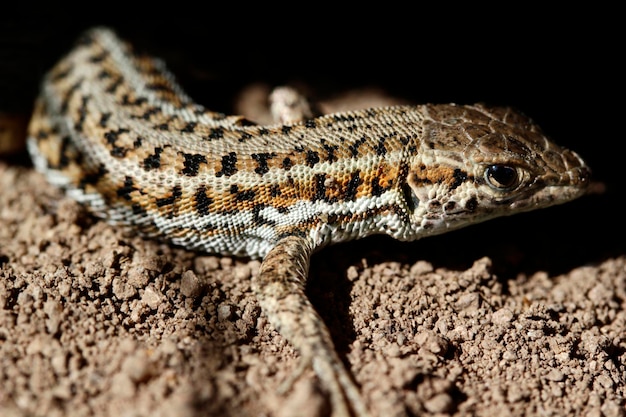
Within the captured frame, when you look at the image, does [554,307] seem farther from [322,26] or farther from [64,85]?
[64,85]

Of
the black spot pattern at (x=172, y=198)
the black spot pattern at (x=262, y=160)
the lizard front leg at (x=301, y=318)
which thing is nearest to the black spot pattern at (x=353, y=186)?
the lizard front leg at (x=301, y=318)

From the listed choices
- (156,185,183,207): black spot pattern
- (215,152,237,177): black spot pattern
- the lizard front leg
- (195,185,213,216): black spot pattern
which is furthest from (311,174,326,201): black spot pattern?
(156,185,183,207): black spot pattern

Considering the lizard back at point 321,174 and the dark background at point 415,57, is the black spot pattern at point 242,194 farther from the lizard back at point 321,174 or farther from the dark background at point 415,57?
the dark background at point 415,57

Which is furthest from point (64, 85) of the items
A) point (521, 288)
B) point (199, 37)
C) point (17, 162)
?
point (521, 288)

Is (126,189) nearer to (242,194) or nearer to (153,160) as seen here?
(153,160)

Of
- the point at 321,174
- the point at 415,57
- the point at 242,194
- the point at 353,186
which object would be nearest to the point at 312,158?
the point at 321,174
